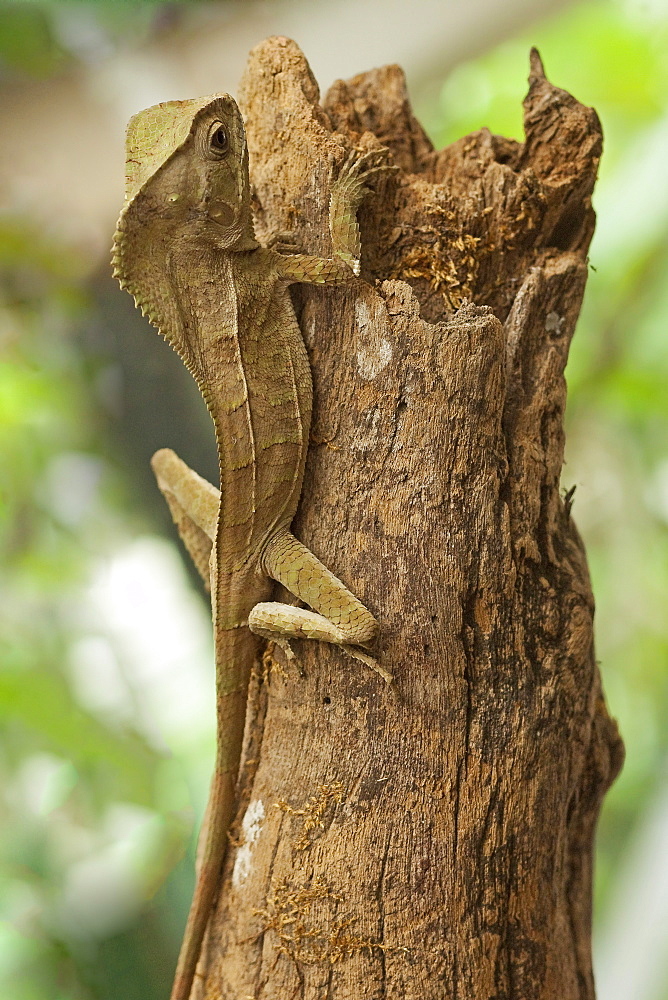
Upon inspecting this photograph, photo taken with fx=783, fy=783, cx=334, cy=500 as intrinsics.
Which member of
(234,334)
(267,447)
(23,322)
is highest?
(23,322)

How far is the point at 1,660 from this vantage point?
14.7 feet

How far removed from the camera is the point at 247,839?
312 centimetres

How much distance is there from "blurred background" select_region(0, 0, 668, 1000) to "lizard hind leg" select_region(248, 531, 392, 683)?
1980mm

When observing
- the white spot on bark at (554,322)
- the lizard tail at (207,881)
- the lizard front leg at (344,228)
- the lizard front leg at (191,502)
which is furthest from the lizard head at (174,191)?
the lizard tail at (207,881)

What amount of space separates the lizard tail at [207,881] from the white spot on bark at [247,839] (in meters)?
0.08

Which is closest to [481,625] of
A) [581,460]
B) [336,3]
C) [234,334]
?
[234,334]

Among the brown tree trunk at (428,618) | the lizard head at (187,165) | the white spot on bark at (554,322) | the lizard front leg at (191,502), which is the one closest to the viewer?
the lizard head at (187,165)

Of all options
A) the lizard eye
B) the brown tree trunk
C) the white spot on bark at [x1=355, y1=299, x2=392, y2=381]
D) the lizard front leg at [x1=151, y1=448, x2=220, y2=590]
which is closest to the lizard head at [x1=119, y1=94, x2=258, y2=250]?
the lizard eye

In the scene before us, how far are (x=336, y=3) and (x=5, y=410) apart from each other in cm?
307

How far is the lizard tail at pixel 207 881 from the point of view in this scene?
314 centimetres

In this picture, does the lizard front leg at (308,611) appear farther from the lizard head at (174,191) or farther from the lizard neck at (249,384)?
the lizard head at (174,191)

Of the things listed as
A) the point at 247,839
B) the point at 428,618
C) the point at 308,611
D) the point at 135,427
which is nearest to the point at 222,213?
the point at 308,611

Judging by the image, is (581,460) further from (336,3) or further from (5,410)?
(5,410)

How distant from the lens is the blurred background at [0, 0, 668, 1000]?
439 cm
